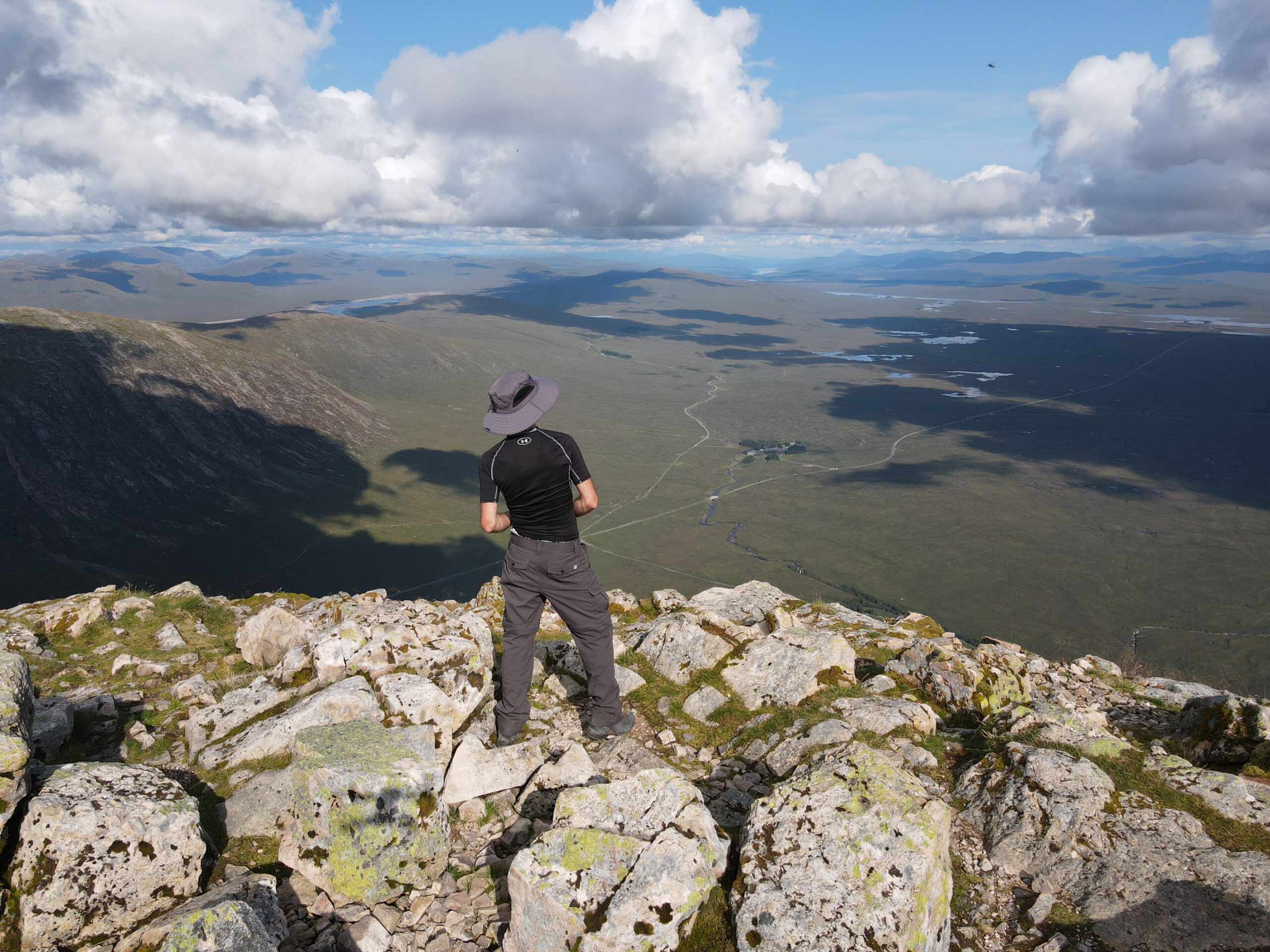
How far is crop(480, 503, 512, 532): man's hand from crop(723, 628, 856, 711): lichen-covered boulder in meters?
5.81

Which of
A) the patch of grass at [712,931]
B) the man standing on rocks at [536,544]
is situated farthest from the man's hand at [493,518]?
the patch of grass at [712,931]

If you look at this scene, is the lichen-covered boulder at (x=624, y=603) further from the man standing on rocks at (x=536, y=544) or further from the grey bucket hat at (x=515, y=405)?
the grey bucket hat at (x=515, y=405)

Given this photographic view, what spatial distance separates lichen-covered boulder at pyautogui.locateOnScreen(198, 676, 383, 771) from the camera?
9.73 meters

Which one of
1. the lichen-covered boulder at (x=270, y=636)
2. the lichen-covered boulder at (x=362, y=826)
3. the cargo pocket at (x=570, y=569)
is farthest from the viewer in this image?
the lichen-covered boulder at (x=270, y=636)

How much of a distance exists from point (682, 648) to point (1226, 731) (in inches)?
354

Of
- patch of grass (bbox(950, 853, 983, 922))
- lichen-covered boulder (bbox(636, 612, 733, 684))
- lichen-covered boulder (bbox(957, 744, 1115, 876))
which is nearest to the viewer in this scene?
patch of grass (bbox(950, 853, 983, 922))

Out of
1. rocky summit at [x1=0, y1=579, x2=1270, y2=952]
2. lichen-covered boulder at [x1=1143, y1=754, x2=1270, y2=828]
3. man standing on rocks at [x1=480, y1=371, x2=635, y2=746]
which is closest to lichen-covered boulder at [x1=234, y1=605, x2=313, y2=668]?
rocky summit at [x1=0, y1=579, x2=1270, y2=952]

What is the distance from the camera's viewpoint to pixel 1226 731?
10.1 meters

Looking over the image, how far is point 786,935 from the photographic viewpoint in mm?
6129

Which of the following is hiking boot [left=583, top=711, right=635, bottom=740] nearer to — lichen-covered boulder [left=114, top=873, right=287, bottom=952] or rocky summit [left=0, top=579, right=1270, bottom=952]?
rocky summit [left=0, top=579, right=1270, bottom=952]

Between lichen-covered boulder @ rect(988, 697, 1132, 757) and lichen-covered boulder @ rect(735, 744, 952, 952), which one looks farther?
lichen-covered boulder @ rect(988, 697, 1132, 757)

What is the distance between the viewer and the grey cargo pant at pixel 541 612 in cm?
966

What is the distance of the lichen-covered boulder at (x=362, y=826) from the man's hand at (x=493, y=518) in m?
3.29

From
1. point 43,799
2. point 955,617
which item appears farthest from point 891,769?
point 955,617
